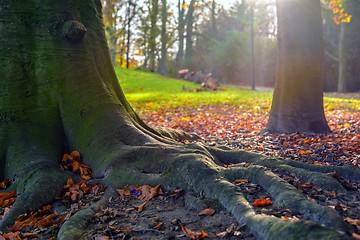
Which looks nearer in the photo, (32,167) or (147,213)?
(147,213)

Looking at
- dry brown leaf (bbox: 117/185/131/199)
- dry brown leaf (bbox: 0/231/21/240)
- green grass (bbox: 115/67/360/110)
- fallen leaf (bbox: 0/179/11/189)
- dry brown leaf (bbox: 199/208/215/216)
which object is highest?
green grass (bbox: 115/67/360/110)

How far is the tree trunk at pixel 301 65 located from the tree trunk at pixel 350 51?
1997 centimetres

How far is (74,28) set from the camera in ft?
15.6

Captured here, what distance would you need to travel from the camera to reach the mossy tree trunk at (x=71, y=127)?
12.4ft

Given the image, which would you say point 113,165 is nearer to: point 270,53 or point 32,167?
point 32,167

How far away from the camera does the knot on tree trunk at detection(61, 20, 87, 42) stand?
475cm

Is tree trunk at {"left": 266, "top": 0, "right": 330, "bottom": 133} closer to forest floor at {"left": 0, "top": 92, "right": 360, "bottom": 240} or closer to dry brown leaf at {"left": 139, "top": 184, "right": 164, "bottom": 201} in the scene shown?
forest floor at {"left": 0, "top": 92, "right": 360, "bottom": 240}

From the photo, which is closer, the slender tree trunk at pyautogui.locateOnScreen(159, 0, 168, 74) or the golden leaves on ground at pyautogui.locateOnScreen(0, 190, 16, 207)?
the golden leaves on ground at pyautogui.locateOnScreen(0, 190, 16, 207)

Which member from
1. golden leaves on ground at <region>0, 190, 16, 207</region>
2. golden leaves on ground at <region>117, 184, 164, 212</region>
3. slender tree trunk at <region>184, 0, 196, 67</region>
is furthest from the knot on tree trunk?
slender tree trunk at <region>184, 0, 196, 67</region>

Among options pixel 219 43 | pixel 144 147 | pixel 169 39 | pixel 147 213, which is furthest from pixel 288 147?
pixel 169 39

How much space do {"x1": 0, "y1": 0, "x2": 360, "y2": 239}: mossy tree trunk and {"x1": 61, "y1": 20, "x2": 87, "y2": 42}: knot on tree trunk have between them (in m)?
0.01

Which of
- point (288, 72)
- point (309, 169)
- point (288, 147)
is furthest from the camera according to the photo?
point (288, 72)

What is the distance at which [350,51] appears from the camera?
1006 inches

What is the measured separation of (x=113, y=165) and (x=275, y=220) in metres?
2.04
